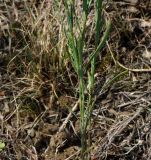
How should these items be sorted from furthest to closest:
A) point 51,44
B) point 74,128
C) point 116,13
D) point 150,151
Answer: point 116,13 → point 51,44 → point 74,128 → point 150,151

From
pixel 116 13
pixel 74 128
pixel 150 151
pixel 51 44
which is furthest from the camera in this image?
pixel 116 13

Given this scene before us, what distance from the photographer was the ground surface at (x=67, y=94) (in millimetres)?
1891

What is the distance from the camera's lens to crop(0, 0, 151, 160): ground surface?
1.89 m

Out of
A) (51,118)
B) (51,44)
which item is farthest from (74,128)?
(51,44)

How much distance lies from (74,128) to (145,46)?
55 cm

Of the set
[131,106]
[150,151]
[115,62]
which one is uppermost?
[115,62]

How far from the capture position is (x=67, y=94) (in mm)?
2068

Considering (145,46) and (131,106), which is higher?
(145,46)

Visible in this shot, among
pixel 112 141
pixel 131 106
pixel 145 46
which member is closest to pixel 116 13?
pixel 145 46

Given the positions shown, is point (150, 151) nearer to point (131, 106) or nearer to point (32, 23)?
point (131, 106)

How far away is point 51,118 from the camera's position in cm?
200

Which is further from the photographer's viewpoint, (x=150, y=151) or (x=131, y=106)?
(x=131, y=106)

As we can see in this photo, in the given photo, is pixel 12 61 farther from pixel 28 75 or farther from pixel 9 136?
pixel 9 136

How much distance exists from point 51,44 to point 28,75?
0.18 meters
